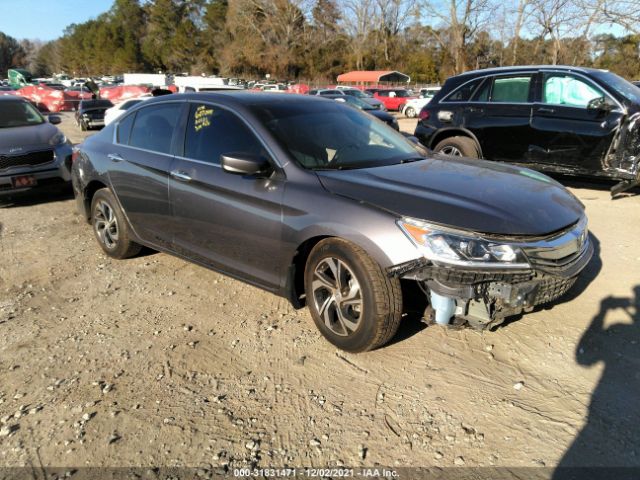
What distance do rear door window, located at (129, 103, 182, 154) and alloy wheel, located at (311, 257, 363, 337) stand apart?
1.87 m

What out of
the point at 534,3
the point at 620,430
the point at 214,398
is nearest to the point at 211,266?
the point at 214,398

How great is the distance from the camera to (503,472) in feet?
7.38

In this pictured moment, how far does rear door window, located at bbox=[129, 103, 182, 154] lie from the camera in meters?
4.23

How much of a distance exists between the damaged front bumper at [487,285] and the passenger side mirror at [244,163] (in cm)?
116

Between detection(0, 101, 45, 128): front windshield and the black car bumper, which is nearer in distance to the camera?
the black car bumper

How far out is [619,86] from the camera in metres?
6.71

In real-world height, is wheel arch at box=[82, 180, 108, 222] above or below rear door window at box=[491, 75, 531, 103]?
below

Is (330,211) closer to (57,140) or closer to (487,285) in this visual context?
(487,285)

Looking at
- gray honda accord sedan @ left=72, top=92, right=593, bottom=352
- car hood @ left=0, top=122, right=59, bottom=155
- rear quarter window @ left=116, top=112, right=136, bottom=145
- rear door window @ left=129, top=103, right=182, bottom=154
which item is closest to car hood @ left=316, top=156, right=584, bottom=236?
gray honda accord sedan @ left=72, top=92, right=593, bottom=352

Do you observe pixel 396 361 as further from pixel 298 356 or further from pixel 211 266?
pixel 211 266

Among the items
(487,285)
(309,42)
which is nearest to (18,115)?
(487,285)

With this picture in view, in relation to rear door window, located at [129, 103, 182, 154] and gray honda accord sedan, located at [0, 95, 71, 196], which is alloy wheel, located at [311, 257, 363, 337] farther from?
gray honda accord sedan, located at [0, 95, 71, 196]

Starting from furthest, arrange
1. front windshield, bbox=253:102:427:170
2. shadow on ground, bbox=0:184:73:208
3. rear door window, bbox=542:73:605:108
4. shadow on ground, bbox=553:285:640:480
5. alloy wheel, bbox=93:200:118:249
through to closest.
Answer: shadow on ground, bbox=0:184:73:208 < rear door window, bbox=542:73:605:108 < alloy wheel, bbox=93:200:118:249 < front windshield, bbox=253:102:427:170 < shadow on ground, bbox=553:285:640:480

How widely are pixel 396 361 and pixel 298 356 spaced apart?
63 cm
